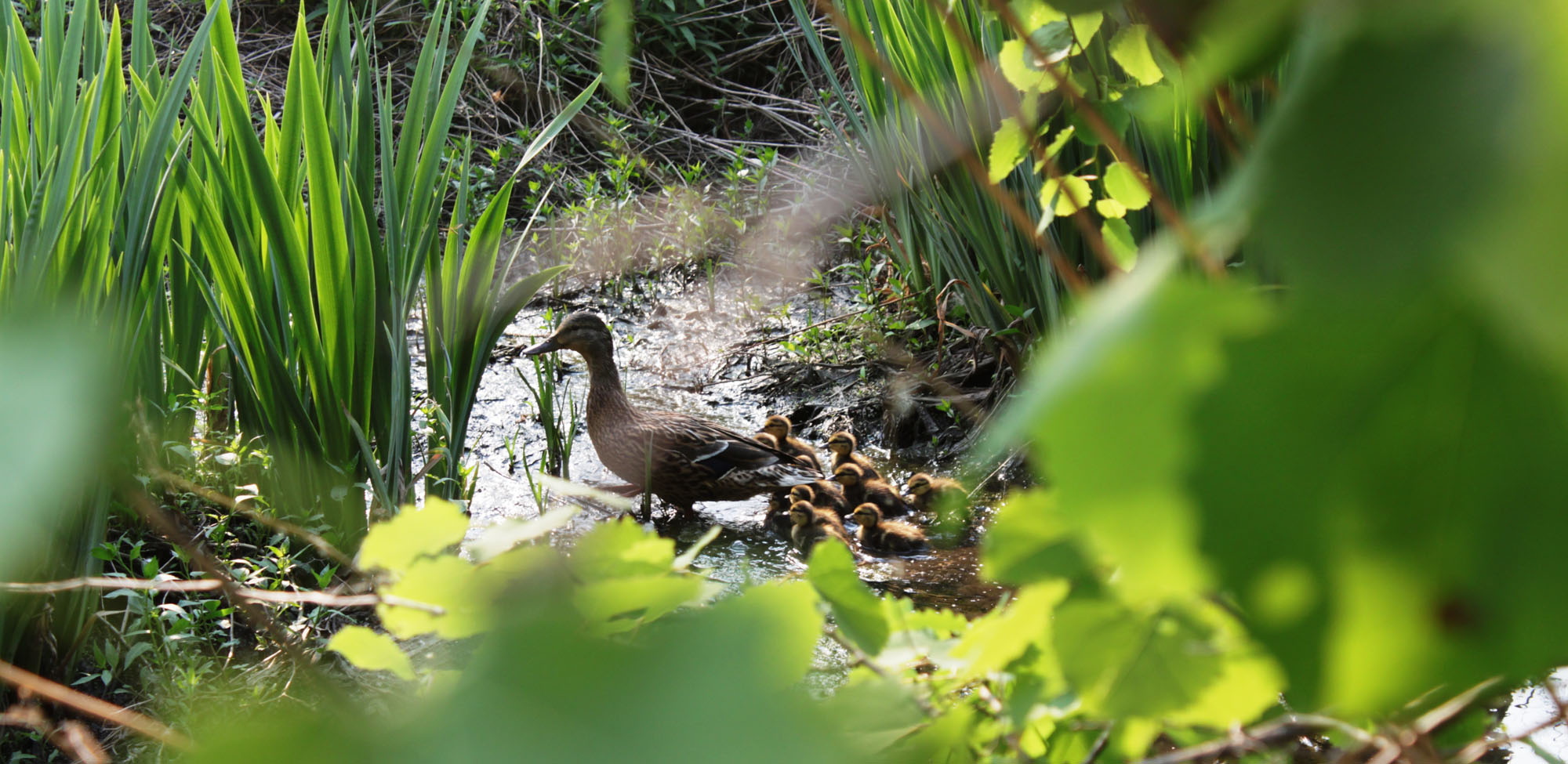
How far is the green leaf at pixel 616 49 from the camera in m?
0.22

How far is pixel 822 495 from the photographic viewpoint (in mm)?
3270

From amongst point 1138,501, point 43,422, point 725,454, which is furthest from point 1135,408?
point 725,454

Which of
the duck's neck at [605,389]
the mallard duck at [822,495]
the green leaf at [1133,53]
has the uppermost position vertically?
the green leaf at [1133,53]

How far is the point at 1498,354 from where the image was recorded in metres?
0.13

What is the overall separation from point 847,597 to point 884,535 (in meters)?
2.53

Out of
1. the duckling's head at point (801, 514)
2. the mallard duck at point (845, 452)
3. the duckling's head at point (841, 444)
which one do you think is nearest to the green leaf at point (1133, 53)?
the duckling's head at point (801, 514)

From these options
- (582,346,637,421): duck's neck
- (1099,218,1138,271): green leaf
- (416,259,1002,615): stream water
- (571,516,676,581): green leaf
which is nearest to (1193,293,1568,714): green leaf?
A: (571,516,676,581): green leaf

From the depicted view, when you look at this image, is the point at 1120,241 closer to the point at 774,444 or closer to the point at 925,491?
the point at 925,491

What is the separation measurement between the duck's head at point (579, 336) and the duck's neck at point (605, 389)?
0.07ft

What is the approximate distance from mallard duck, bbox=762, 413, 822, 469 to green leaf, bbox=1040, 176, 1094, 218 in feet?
9.42

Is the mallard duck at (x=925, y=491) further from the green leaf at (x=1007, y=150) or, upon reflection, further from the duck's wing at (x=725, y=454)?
the green leaf at (x=1007, y=150)

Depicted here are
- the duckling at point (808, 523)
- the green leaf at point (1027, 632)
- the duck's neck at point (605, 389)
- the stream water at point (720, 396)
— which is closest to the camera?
the green leaf at point (1027, 632)

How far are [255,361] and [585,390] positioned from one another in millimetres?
2162

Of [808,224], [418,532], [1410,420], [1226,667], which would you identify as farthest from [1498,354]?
[808,224]
